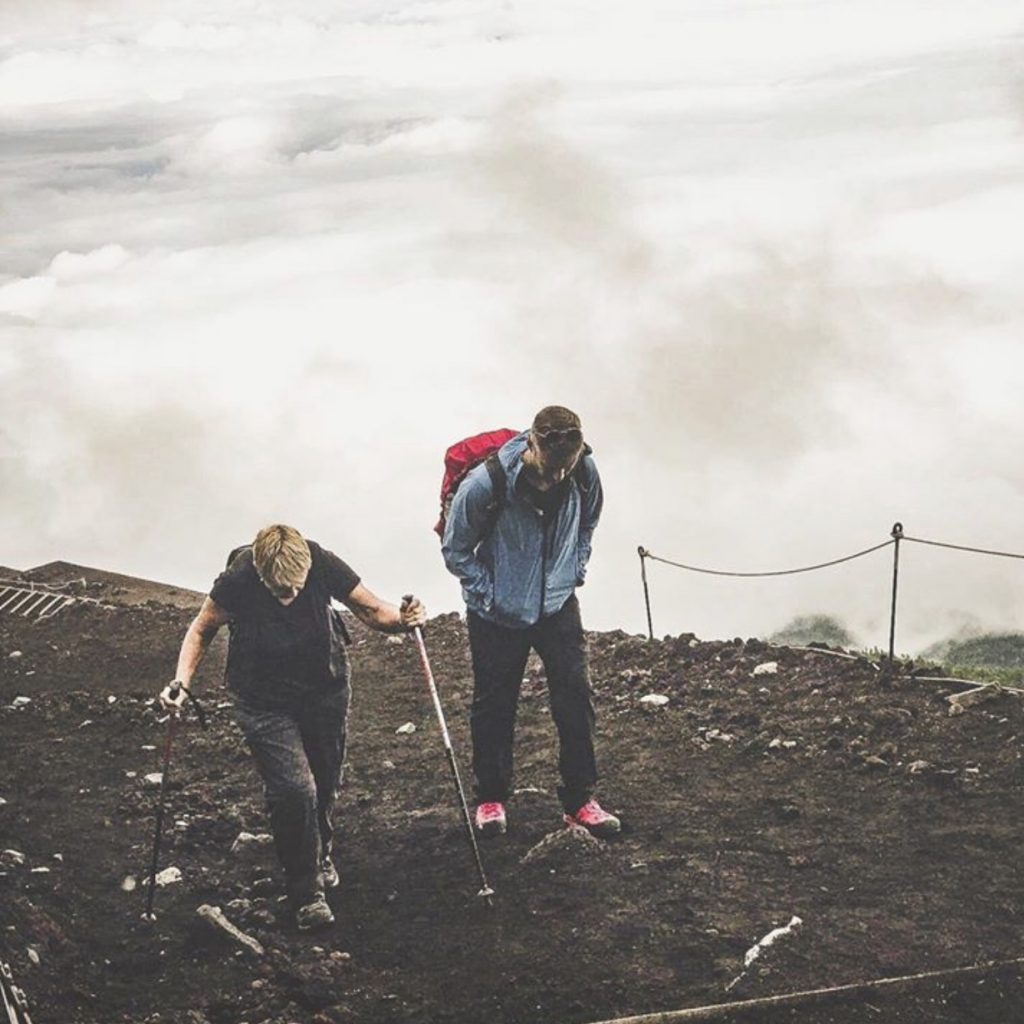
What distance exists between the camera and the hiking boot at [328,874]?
6.72 metres

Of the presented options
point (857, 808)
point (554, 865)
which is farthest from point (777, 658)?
point (554, 865)

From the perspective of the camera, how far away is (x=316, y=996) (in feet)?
18.4

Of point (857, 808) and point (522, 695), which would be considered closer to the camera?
point (857, 808)

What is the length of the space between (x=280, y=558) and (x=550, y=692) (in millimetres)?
1806

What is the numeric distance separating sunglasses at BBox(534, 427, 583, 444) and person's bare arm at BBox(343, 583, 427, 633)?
999 mm

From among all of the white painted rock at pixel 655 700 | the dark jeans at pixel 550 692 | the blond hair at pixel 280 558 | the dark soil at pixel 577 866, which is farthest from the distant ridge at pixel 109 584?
the blond hair at pixel 280 558

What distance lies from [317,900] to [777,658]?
5.27m

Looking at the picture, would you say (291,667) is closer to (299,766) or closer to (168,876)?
(299,766)

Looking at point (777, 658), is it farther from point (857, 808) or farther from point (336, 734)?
point (336, 734)

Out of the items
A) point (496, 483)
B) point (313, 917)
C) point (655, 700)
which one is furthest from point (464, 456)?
point (655, 700)

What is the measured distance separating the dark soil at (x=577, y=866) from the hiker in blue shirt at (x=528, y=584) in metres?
0.40

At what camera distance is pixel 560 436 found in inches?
247

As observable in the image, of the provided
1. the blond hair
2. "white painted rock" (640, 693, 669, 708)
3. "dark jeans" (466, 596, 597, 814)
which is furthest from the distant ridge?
the blond hair

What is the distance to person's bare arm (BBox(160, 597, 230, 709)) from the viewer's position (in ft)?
20.2
